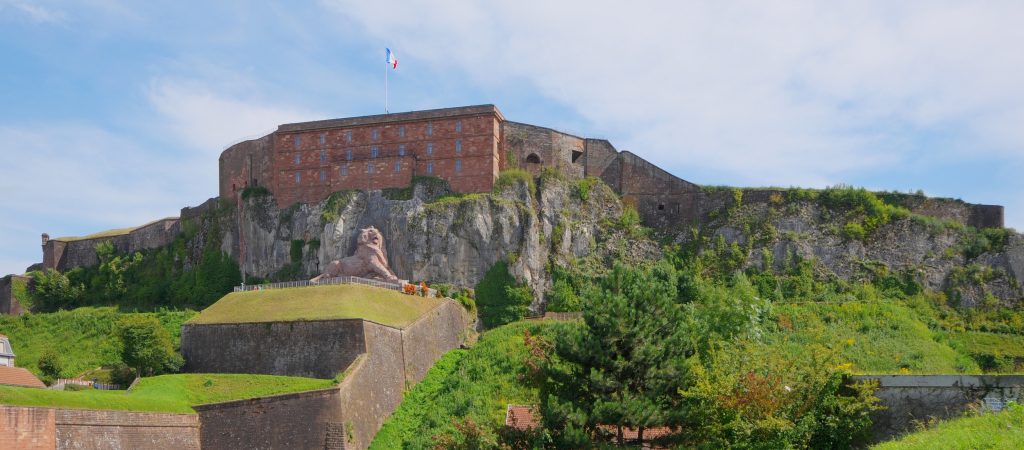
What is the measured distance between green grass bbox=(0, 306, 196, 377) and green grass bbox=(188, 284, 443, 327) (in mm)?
3903

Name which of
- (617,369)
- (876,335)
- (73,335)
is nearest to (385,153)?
(73,335)

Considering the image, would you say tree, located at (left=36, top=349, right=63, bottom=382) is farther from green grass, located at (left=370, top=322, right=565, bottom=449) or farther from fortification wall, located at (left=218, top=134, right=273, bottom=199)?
fortification wall, located at (left=218, top=134, right=273, bottom=199)

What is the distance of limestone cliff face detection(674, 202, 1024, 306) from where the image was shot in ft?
178

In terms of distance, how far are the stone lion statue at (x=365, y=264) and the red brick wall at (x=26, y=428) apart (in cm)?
2041

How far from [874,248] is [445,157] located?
76.3ft

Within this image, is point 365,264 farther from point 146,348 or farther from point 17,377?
point 17,377

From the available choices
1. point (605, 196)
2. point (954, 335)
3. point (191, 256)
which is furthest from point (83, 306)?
point (954, 335)

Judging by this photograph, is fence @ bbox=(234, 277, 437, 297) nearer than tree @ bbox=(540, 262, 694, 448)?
No

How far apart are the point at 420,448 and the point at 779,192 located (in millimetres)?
28448

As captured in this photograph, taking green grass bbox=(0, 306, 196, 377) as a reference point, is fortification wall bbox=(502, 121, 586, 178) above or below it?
above

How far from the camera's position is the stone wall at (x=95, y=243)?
2714 inches

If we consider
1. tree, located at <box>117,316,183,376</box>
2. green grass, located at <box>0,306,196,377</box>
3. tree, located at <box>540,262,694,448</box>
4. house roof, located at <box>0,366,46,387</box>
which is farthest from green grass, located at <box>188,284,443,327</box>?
tree, located at <box>540,262,694,448</box>

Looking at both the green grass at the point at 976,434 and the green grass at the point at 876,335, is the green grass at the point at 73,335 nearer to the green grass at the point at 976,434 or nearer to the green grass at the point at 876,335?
the green grass at the point at 876,335

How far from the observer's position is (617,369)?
29.4m
